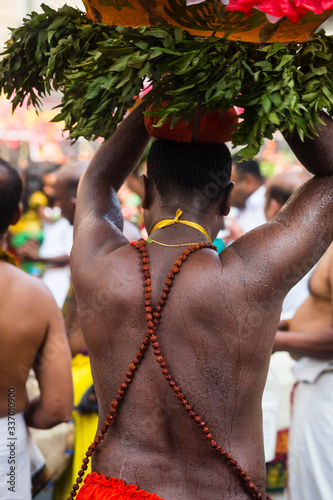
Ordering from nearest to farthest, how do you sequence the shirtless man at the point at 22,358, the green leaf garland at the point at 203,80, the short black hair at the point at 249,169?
the green leaf garland at the point at 203,80 < the shirtless man at the point at 22,358 < the short black hair at the point at 249,169

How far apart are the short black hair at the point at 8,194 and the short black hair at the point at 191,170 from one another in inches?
41.7

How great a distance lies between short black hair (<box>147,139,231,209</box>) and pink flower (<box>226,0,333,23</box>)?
1.75 feet

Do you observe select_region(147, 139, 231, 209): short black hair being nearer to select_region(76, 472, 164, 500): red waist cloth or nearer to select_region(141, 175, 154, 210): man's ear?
select_region(141, 175, 154, 210): man's ear

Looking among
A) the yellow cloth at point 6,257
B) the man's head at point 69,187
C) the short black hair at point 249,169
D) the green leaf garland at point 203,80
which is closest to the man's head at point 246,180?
the short black hair at point 249,169

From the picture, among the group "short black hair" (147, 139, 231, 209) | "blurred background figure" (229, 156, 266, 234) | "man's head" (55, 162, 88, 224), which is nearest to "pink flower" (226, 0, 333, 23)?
"short black hair" (147, 139, 231, 209)

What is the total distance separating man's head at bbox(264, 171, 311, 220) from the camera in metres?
4.06

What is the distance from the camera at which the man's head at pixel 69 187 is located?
4.08 m

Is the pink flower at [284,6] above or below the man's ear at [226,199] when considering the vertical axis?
above

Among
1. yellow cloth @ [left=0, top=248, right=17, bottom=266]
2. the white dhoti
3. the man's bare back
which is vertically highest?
yellow cloth @ [left=0, top=248, right=17, bottom=266]

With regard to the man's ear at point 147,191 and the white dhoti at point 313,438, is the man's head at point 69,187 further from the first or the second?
the man's ear at point 147,191

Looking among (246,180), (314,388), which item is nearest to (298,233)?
(314,388)

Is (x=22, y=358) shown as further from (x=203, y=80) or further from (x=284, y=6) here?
(x=284, y=6)

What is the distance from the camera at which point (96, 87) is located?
170 cm

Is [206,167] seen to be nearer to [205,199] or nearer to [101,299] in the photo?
[205,199]
